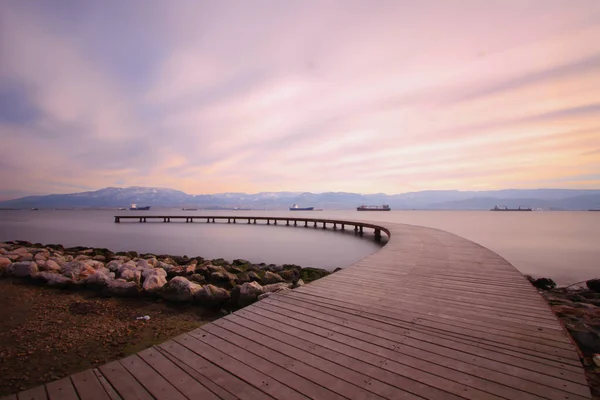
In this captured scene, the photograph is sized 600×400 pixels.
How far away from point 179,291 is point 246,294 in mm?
1750

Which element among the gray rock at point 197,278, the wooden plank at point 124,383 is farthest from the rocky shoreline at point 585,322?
the gray rock at point 197,278

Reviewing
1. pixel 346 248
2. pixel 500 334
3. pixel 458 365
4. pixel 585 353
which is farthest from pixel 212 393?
pixel 346 248

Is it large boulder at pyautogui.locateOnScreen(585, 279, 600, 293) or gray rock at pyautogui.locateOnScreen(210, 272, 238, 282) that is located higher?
gray rock at pyautogui.locateOnScreen(210, 272, 238, 282)

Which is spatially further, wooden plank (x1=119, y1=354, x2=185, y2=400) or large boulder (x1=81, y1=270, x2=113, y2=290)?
large boulder (x1=81, y1=270, x2=113, y2=290)

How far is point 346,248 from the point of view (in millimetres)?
21000

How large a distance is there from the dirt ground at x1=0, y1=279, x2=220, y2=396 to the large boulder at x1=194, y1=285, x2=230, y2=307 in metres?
0.26

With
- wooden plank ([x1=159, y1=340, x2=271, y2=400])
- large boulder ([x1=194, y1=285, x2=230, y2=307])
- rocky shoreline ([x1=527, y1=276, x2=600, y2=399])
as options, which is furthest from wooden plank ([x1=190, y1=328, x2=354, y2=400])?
large boulder ([x1=194, y1=285, x2=230, y2=307])

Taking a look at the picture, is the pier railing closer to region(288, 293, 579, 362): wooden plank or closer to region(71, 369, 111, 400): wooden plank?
region(288, 293, 579, 362): wooden plank

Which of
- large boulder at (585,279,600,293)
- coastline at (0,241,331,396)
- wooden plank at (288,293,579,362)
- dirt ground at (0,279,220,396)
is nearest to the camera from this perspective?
wooden plank at (288,293,579,362)

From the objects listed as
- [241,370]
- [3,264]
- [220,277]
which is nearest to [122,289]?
[220,277]

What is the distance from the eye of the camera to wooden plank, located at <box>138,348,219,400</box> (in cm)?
233

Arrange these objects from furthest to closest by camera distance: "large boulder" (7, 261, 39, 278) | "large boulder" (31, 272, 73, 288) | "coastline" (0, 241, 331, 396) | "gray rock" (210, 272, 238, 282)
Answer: "gray rock" (210, 272, 238, 282)
"large boulder" (7, 261, 39, 278)
"large boulder" (31, 272, 73, 288)
"coastline" (0, 241, 331, 396)

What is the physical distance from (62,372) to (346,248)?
18.2 meters

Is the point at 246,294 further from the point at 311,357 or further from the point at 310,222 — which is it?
the point at 310,222
